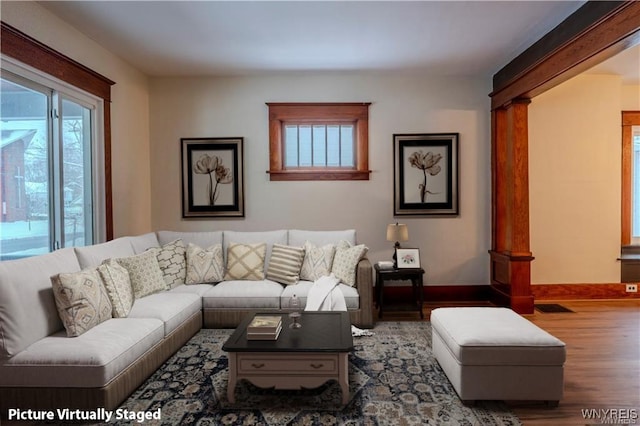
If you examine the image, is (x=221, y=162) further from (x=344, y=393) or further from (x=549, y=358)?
(x=549, y=358)

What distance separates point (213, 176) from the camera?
472cm

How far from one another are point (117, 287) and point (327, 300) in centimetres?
180

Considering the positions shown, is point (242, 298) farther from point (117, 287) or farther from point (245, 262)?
point (117, 287)

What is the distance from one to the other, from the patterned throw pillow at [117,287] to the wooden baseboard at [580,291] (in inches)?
187

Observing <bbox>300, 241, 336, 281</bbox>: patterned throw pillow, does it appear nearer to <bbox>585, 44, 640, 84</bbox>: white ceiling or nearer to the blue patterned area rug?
the blue patterned area rug

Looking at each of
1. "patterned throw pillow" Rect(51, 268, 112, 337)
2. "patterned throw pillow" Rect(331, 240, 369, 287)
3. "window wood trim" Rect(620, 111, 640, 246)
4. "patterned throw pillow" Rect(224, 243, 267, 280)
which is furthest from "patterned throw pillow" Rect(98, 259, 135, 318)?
"window wood trim" Rect(620, 111, 640, 246)

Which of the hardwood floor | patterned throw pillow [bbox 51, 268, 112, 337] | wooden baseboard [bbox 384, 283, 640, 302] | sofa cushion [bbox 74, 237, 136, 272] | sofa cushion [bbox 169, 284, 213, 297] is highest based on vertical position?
sofa cushion [bbox 74, 237, 136, 272]

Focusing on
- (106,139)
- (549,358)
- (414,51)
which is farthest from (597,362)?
(106,139)

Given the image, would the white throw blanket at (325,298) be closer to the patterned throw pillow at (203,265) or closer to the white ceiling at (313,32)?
the patterned throw pillow at (203,265)

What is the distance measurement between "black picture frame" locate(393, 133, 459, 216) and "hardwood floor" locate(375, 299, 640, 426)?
1.26 meters

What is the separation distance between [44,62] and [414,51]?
3.41 metres

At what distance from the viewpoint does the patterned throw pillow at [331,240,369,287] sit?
3809 millimetres

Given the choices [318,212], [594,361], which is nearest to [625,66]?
[594,361]

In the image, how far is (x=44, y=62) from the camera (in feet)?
9.73
